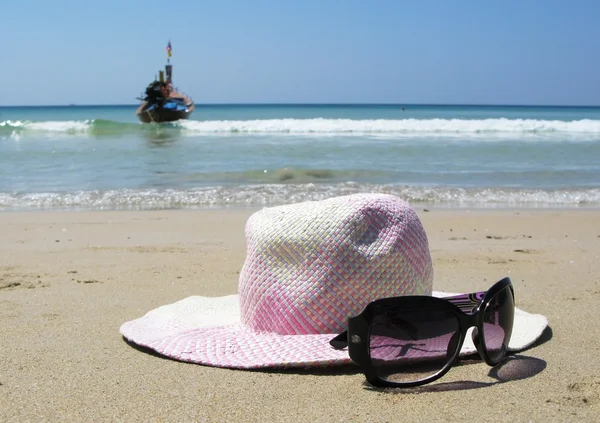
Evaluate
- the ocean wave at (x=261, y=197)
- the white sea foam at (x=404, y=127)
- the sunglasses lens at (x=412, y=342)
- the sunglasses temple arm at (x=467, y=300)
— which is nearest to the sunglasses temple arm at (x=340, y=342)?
the sunglasses lens at (x=412, y=342)

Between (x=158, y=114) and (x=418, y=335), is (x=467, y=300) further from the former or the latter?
(x=158, y=114)

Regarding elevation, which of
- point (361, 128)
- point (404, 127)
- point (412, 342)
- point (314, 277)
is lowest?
point (361, 128)

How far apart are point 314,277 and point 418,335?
21.1 inches

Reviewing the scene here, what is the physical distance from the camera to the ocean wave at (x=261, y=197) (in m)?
9.42

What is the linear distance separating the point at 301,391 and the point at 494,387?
684mm

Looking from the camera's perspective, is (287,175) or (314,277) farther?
(287,175)

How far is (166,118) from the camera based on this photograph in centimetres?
4150

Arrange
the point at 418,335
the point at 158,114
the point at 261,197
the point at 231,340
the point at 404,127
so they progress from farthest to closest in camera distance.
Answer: the point at 158,114 → the point at 404,127 → the point at 261,197 → the point at 231,340 → the point at 418,335

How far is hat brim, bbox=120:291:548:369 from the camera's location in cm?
271

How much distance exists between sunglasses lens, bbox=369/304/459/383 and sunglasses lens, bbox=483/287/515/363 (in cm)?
13

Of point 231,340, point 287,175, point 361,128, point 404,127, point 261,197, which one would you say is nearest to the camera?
point 231,340

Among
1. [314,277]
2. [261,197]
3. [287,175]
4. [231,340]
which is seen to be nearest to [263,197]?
[261,197]

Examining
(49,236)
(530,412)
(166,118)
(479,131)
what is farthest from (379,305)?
(166,118)

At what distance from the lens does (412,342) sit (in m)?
2.58
